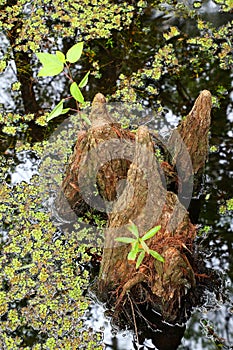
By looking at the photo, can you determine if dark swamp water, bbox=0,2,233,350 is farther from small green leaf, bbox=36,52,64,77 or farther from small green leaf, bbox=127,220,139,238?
small green leaf, bbox=36,52,64,77

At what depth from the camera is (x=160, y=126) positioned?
348 centimetres

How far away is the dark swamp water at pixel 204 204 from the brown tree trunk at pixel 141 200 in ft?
0.40

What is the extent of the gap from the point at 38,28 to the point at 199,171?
1.85 meters

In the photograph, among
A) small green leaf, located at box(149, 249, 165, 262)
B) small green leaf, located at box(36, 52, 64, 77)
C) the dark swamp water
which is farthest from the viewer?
the dark swamp water

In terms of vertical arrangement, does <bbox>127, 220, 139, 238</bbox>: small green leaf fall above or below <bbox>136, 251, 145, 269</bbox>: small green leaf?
above

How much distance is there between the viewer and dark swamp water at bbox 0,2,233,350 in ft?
8.44

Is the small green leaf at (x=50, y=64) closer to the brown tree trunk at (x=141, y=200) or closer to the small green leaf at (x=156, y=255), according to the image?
the brown tree trunk at (x=141, y=200)

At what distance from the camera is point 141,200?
2.28 m

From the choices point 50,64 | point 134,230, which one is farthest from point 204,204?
point 50,64

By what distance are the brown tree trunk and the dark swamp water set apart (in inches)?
4.7

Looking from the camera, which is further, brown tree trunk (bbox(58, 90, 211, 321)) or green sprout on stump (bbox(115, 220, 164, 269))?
brown tree trunk (bbox(58, 90, 211, 321))

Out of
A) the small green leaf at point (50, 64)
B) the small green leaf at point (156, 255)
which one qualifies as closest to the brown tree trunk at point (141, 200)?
the small green leaf at point (156, 255)

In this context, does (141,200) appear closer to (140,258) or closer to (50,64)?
(140,258)

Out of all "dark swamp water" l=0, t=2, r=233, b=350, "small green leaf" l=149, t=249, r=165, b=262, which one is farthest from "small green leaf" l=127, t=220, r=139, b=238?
"dark swamp water" l=0, t=2, r=233, b=350
